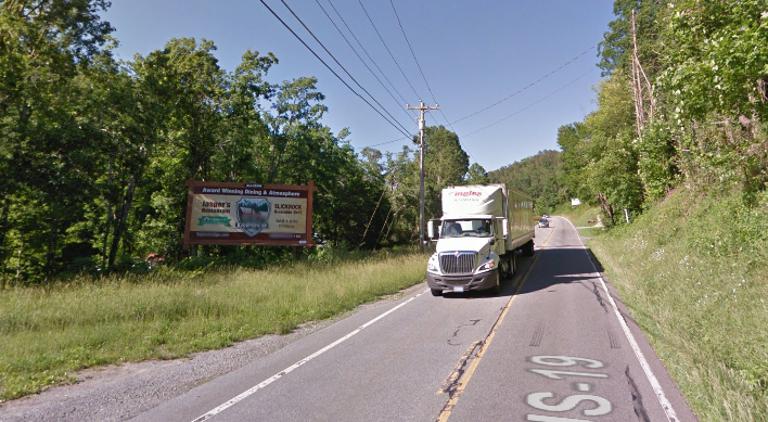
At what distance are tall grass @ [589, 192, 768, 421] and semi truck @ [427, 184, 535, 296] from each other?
136 inches

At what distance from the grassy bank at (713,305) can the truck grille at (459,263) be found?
151 inches

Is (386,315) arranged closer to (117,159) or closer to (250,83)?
(117,159)

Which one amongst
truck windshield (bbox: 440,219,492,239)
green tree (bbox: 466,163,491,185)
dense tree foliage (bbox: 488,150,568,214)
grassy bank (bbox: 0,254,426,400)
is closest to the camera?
grassy bank (bbox: 0,254,426,400)

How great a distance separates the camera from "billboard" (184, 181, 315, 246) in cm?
1946

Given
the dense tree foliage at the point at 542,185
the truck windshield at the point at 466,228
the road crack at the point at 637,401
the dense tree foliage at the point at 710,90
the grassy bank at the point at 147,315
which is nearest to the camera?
the road crack at the point at 637,401

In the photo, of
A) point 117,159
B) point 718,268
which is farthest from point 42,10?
point 718,268

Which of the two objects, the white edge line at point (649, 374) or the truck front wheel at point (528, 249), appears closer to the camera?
the white edge line at point (649, 374)

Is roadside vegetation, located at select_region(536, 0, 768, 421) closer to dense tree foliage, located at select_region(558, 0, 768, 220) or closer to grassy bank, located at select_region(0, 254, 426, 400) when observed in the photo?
dense tree foliage, located at select_region(558, 0, 768, 220)

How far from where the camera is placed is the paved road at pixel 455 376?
15.0 ft

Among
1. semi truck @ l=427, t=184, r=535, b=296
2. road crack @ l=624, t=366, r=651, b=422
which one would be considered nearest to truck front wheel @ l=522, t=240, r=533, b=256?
semi truck @ l=427, t=184, r=535, b=296

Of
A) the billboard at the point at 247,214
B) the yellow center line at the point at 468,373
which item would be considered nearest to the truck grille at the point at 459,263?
the yellow center line at the point at 468,373

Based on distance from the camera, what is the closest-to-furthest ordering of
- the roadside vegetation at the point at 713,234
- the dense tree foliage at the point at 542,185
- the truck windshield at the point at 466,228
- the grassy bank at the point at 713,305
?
the grassy bank at the point at 713,305, the roadside vegetation at the point at 713,234, the truck windshield at the point at 466,228, the dense tree foliage at the point at 542,185

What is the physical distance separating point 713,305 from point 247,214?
57.0 feet

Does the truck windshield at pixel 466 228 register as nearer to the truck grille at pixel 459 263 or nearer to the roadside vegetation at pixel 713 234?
the truck grille at pixel 459 263
